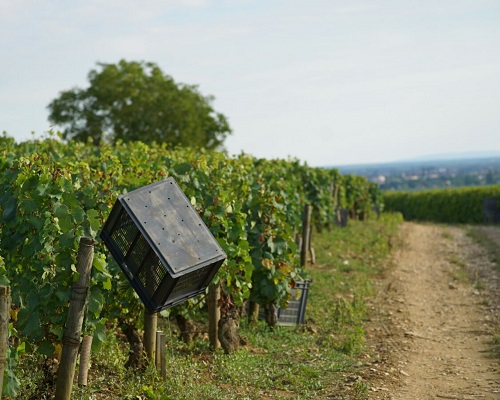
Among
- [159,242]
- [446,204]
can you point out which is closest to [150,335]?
[159,242]

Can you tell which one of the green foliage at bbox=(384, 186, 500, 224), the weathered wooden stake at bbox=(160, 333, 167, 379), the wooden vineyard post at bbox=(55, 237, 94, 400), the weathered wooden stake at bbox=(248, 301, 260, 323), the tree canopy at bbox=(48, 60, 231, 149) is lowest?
the green foliage at bbox=(384, 186, 500, 224)

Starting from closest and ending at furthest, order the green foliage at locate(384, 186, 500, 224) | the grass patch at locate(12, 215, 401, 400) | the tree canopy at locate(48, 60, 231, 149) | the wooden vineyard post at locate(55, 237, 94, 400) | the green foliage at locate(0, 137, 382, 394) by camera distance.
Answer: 1. the wooden vineyard post at locate(55, 237, 94, 400)
2. the green foliage at locate(0, 137, 382, 394)
3. the grass patch at locate(12, 215, 401, 400)
4. the green foliage at locate(384, 186, 500, 224)
5. the tree canopy at locate(48, 60, 231, 149)

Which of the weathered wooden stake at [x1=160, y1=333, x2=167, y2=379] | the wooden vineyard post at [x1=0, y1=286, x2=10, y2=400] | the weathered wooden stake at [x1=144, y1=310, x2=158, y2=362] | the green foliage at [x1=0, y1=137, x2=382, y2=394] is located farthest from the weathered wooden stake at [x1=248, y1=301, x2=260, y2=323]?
the wooden vineyard post at [x1=0, y1=286, x2=10, y2=400]

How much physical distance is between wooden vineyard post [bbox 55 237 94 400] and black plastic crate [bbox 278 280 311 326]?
15.8ft

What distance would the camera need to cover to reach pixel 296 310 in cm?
Result: 1034

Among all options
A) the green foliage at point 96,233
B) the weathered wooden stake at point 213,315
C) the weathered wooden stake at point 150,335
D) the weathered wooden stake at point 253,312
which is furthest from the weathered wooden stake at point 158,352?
the weathered wooden stake at point 253,312

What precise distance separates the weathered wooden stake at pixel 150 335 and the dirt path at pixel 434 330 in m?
2.08

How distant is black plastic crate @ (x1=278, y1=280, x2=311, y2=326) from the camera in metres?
10.2

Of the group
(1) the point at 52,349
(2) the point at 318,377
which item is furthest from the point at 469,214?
(1) the point at 52,349

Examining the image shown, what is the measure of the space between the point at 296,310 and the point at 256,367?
2.56 metres

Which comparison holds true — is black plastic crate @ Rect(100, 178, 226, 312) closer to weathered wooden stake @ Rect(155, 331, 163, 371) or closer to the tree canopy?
weathered wooden stake @ Rect(155, 331, 163, 371)

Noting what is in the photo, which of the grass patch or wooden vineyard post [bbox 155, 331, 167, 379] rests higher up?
wooden vineyard post [bbox 155, 331, 167, 379]

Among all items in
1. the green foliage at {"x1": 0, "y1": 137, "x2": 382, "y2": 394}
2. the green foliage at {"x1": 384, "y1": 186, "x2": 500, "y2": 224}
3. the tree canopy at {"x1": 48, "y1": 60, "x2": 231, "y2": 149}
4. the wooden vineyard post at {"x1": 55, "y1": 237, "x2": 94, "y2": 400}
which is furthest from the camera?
the tree canopy at {"x1": 48, "y1": 60, "x2": 231, "y2": 149}

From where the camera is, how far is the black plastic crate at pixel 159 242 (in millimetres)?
5691
